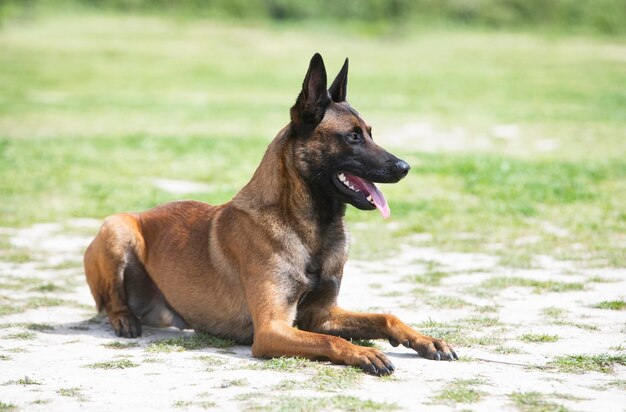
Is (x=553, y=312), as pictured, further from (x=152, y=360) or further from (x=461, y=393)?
(x=152, y=360)

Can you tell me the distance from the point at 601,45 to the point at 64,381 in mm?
40121

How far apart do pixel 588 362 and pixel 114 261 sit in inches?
133

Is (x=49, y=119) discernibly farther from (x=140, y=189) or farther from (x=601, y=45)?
(x=601, y=45)

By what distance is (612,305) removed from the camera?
728 cm

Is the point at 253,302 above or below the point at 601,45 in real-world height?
below

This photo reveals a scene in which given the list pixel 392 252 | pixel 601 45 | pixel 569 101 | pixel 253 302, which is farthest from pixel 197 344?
pixel 601 45

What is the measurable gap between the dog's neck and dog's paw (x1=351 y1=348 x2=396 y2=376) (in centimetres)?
103

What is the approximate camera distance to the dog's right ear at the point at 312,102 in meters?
5.94

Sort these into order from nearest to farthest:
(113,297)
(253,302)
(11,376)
→ (11,376), (253,302), (113,297)

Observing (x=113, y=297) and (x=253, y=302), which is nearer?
(x=253, y=302)

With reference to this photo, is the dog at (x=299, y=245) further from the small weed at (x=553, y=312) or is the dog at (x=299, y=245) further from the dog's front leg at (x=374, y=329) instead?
the small weed at (x=553, y=312)

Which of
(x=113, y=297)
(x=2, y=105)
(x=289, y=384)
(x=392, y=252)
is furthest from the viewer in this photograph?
(x=2, y=105)

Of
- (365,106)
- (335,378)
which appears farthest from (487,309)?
(365,106)

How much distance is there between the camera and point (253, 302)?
598 cm
